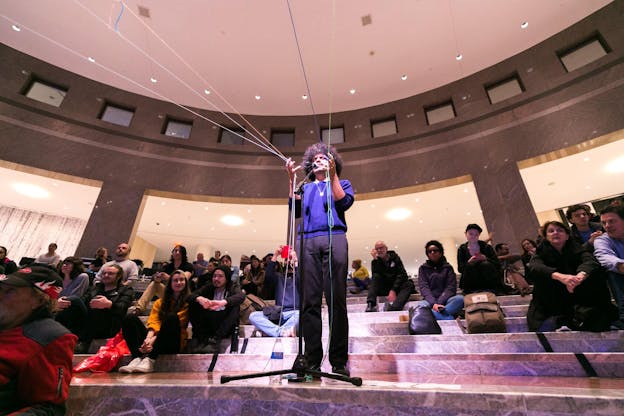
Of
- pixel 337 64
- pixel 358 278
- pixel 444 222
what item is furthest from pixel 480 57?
pixel 358 278

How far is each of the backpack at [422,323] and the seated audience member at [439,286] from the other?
57cm

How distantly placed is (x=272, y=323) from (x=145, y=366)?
1.45 m

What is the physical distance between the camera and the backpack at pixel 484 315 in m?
2.90

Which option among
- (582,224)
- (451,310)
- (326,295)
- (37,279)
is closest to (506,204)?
(582,224)

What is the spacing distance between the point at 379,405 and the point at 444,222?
461 inches

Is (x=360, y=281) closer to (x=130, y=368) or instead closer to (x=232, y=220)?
(x=130, y=368)

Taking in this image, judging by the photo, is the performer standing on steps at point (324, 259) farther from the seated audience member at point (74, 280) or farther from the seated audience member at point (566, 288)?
the seated audience member at point (74, 280)

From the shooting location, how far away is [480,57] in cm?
921

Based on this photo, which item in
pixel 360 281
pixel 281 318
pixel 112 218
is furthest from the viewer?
pixel 112 218

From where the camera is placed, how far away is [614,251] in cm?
266

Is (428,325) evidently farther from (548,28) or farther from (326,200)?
(548,28)

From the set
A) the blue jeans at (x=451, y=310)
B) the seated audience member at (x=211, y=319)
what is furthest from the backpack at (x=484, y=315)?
the seated audience member at (x=211, y=319)

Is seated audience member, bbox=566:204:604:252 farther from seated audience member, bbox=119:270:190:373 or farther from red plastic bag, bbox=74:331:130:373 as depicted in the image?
red plastic bag, bbox=74:331:130:373

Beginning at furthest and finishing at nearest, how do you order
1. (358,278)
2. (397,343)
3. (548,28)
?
(548,28), (358,278), (397,343)
